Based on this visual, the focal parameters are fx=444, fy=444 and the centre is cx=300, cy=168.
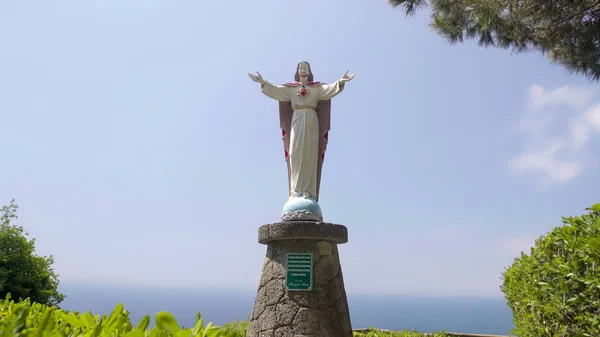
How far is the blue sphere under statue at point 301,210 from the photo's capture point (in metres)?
5.51

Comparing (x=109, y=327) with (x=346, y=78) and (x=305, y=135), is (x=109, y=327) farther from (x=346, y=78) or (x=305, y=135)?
(x=346, y=78)

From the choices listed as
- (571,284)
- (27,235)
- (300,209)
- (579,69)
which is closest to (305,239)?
(300,209)

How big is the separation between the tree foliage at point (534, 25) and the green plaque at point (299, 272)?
4.40 meters

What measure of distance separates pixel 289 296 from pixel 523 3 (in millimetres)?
5507

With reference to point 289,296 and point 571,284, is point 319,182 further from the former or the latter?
point 571,284

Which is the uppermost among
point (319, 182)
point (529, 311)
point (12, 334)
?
point (319, 182)

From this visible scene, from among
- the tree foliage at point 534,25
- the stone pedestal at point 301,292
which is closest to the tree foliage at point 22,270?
the stone pedestal at point 301,292

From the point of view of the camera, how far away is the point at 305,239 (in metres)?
5.35

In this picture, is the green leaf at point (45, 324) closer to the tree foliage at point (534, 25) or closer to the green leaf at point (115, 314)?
the green leaf at point (115, 314)

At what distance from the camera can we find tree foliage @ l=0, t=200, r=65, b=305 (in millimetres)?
8914

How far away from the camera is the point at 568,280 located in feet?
9.42

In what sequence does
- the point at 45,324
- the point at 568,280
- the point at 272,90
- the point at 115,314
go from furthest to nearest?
the point at 272,90 < the point at 568,280 < the point at 115,314 < the point at 45,324

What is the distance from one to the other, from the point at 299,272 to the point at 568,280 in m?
2.97

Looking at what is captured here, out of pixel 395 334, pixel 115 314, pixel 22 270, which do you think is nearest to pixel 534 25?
pixel 395 334
